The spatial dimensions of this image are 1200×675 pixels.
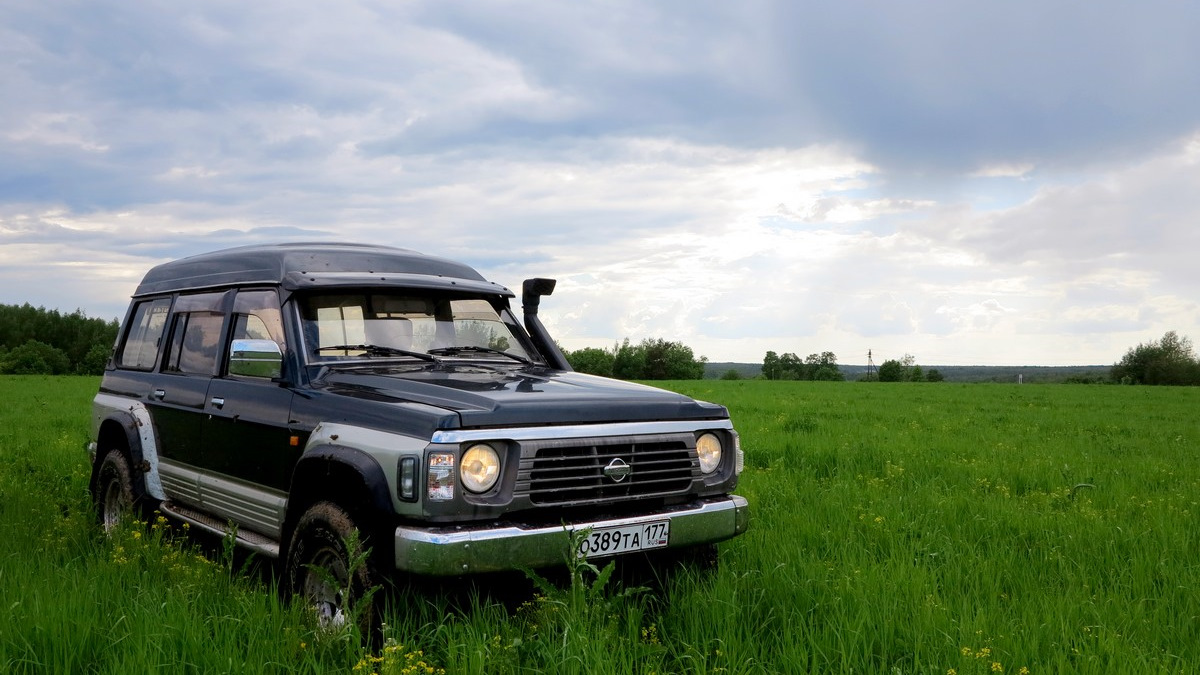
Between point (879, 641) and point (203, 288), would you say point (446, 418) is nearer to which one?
point (879, 641)

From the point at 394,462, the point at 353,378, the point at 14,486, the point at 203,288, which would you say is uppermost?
the point at 203,288

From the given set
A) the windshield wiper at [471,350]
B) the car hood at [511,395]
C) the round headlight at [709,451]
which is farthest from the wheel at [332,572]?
the round headlight at [709,451]

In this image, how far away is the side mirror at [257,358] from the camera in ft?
15.6

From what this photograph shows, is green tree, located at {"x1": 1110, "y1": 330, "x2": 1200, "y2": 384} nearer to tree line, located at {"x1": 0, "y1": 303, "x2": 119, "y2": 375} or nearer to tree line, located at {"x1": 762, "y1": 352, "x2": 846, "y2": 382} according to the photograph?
tree line, located at {"x1": 762, "y1": 352, "x2": 846, "y2": 382}

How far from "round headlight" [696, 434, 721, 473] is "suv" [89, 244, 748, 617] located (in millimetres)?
→ 11

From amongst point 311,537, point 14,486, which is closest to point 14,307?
point 14,486

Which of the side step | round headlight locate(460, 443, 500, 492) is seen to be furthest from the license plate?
the side step

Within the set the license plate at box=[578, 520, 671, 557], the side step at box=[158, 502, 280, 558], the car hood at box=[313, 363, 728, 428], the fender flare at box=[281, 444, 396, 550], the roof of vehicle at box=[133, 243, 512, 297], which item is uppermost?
the roof of vehicle at box=[133, 243, 512, 297]

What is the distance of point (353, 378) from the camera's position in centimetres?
470

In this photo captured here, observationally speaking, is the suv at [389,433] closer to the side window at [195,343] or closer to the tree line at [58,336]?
the side window at [195,343]

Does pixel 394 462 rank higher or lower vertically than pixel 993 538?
higher

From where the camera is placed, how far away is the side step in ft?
15.8

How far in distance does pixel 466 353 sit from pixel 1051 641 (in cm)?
343

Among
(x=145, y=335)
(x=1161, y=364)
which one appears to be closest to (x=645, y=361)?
(x=1161, y=364)
